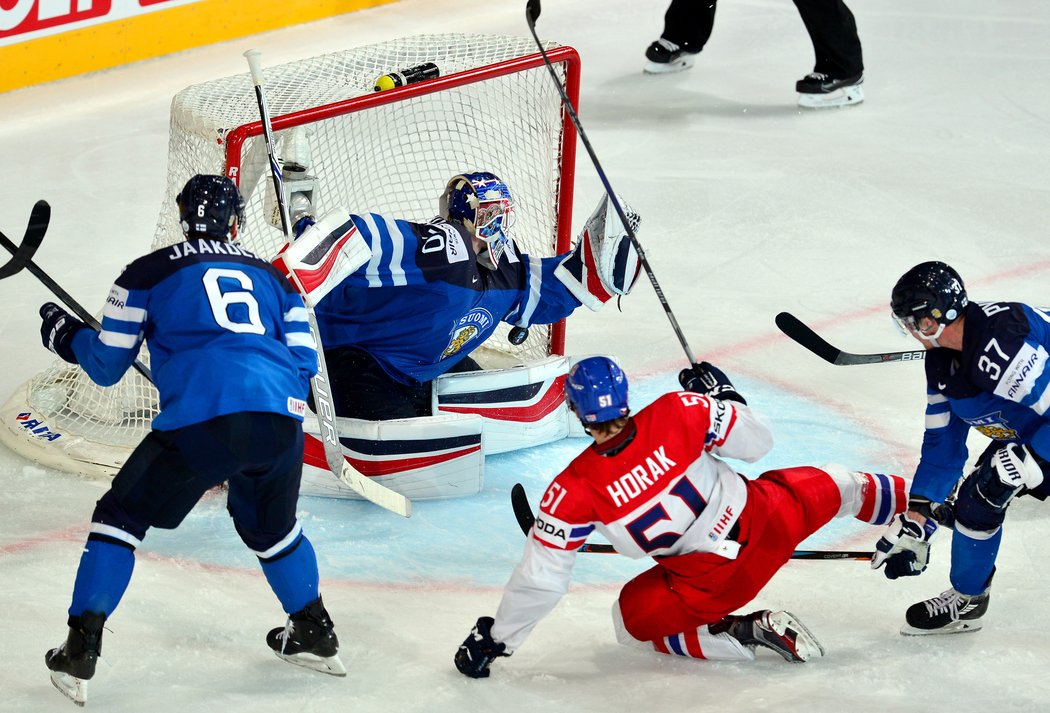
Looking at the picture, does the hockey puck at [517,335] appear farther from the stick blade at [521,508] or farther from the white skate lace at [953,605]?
the white skate lace at [953,605]

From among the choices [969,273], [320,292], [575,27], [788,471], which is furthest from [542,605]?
[575,27]

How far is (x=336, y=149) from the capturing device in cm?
415

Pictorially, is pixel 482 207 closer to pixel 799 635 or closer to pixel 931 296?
pixel 931 296

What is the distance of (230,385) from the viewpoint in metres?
2.51

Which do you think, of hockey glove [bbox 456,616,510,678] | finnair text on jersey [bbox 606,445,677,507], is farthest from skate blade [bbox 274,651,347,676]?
finnair text on jersey [bbox 606,445,677,507]

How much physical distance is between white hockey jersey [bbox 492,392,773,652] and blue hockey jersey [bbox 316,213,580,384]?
0.95m

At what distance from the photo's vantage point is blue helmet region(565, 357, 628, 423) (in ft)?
8.33

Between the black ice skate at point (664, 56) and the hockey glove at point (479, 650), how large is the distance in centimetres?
480

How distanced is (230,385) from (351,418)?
1.06 m

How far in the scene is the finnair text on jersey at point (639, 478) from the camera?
8.44 ft

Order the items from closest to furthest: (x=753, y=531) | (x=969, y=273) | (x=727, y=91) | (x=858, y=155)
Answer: (x=753, y=531)
(x=969, y=273)
(x=858, y=155)
(x=727, y=91)

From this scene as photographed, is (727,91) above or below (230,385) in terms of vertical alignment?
below

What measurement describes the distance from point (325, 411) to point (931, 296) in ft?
4.51

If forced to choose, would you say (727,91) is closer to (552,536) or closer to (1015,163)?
(1015,163)
